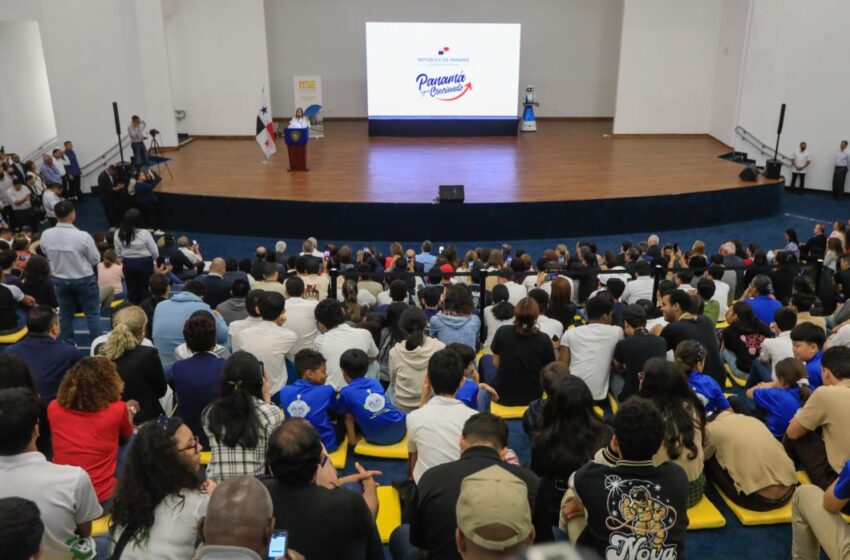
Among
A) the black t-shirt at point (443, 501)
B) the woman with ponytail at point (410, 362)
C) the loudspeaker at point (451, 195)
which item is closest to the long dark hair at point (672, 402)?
the black t-shirt at point (443, 501)

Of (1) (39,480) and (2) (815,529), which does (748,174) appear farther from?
(1) (39,480)

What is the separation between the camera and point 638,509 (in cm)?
268

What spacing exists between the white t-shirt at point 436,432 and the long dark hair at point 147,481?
3.64ft

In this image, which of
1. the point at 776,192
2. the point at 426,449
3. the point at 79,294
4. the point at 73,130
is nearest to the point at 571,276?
the point at 426,449

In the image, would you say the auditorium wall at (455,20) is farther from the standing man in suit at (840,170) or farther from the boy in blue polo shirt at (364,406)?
the boy in blue polo shirt at (364,406)

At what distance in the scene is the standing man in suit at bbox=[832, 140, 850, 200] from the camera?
13.3 m

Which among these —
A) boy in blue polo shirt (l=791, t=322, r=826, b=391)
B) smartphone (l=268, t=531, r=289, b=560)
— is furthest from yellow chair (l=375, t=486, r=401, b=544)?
boy in blue polo shirt (l=791, t=322, r=826, b=391)

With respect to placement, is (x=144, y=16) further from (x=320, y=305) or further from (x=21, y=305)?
(x=320, y=305)

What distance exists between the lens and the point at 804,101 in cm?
1372

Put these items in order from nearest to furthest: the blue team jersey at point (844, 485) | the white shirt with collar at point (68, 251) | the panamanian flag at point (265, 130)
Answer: the blue team jersey at point (844, 485), the white shirt with collar at point (68, 251), the panamanian flag at point (265, 130)

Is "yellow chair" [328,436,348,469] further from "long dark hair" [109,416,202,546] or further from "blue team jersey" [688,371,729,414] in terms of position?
"blue team jersey" [688,371,729,414]

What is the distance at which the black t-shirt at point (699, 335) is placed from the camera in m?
5.00

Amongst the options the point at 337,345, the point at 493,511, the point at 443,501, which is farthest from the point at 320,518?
the point at 337,345

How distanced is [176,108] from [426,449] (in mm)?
13901
